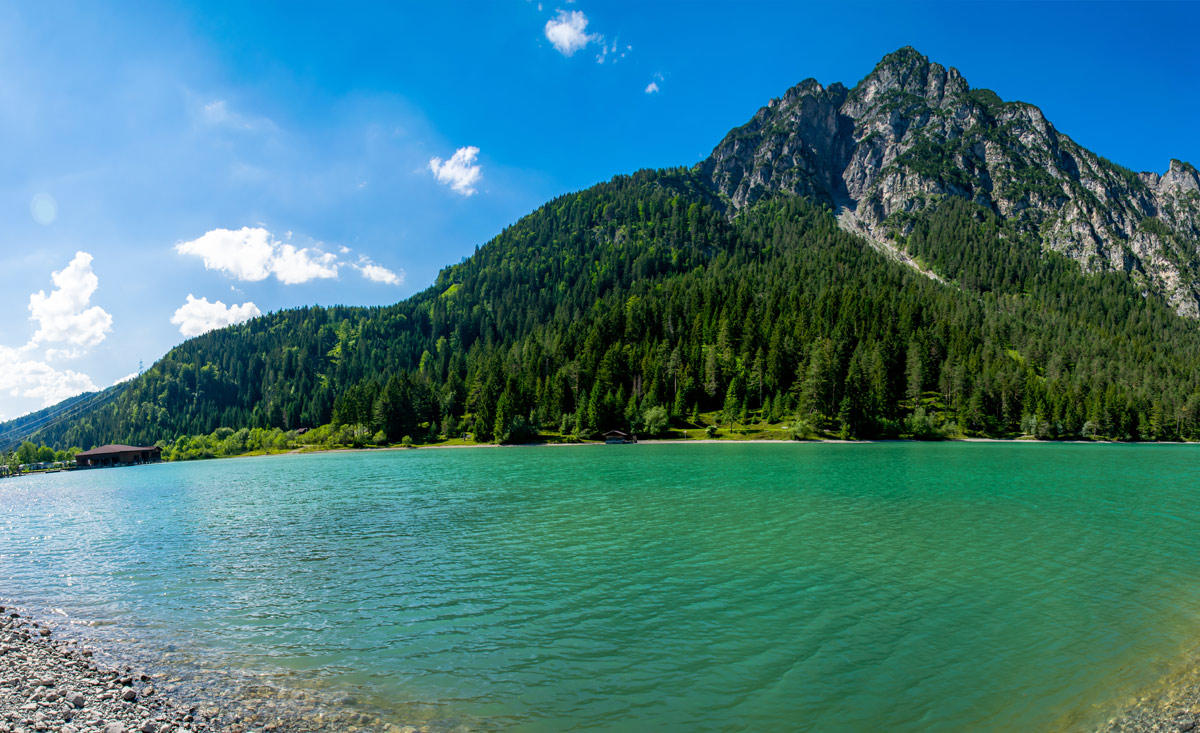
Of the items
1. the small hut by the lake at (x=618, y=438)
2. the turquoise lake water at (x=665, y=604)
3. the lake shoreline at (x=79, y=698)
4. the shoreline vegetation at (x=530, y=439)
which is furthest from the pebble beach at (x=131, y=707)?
the small hut by the lake at (x=618, y=438)

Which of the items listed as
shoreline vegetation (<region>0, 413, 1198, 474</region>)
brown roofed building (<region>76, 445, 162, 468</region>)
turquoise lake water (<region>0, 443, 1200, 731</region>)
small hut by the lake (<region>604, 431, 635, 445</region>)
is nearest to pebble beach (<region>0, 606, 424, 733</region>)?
turquoise lake water (<region>0, 443, 1200, 731</region>)

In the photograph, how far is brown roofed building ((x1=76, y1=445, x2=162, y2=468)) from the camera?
14550 cm

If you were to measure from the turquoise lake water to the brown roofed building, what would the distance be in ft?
497

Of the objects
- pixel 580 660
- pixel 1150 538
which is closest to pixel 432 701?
pixel 580 660

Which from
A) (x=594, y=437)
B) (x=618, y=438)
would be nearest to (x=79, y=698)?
(x=618, y=438)

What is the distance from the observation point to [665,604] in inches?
636

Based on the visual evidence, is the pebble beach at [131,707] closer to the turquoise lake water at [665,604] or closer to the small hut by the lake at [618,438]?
the turquoise lake water at [665,604]

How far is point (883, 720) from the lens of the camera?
32.4 ft

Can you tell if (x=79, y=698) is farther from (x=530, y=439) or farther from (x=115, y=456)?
(x=115, y=456)

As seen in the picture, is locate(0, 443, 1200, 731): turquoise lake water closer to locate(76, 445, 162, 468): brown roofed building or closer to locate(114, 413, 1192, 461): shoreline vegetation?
locate(114, 413, 1192, 461): shoreline vegetation

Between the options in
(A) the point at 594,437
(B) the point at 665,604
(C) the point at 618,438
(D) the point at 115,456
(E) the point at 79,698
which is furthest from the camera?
(D) the point at 115,456

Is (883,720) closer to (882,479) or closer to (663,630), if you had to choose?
(663,630)

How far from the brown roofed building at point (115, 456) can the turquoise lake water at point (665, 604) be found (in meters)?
151

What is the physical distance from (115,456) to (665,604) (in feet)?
639
